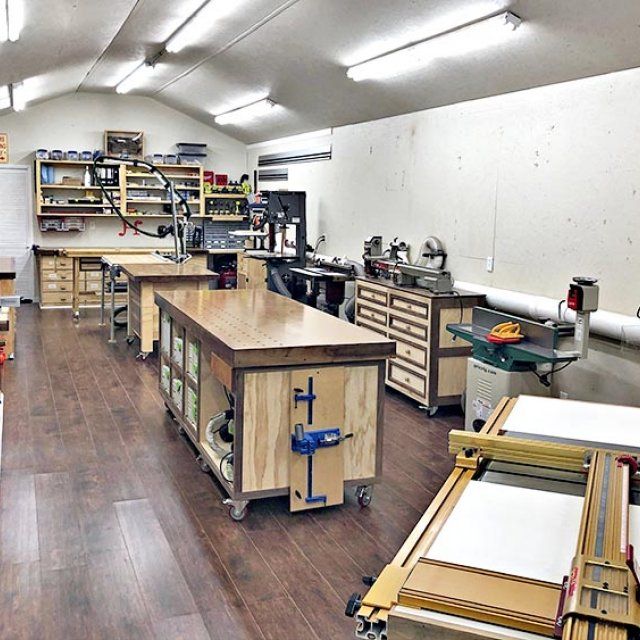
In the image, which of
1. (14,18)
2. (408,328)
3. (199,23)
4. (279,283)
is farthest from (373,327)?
(14,18)

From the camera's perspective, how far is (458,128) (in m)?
5.98

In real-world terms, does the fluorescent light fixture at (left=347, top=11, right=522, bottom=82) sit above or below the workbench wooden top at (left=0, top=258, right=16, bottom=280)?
above

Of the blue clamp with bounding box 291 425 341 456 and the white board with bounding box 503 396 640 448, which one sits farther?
the blue clamp with bounding box 291 425 341 456

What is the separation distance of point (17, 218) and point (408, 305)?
676 centimetres

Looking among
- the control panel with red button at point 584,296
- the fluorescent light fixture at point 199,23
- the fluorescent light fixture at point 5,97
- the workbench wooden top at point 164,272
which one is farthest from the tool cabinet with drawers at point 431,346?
the fluorescent light fixture at point 5,97

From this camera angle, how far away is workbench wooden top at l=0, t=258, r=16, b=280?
5.43 m

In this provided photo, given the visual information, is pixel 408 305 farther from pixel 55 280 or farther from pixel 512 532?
pixel 55 280

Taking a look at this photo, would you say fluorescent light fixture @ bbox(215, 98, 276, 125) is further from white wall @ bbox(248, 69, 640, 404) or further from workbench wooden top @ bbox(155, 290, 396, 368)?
workbench wooden top @ bbox(155, 290, 396, 368)

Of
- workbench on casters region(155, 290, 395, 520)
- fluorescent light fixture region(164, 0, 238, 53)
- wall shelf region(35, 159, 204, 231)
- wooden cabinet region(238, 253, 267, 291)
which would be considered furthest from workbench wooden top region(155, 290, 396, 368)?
wall shelf region(35, 159, 204, 231)

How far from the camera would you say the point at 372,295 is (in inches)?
246

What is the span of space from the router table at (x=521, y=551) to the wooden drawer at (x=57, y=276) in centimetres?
879

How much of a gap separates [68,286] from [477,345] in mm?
6951

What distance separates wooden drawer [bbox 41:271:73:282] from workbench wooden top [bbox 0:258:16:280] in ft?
10.8

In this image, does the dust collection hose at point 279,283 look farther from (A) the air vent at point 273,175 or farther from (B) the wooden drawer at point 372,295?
(B) the wooden drawer at point 372,295
